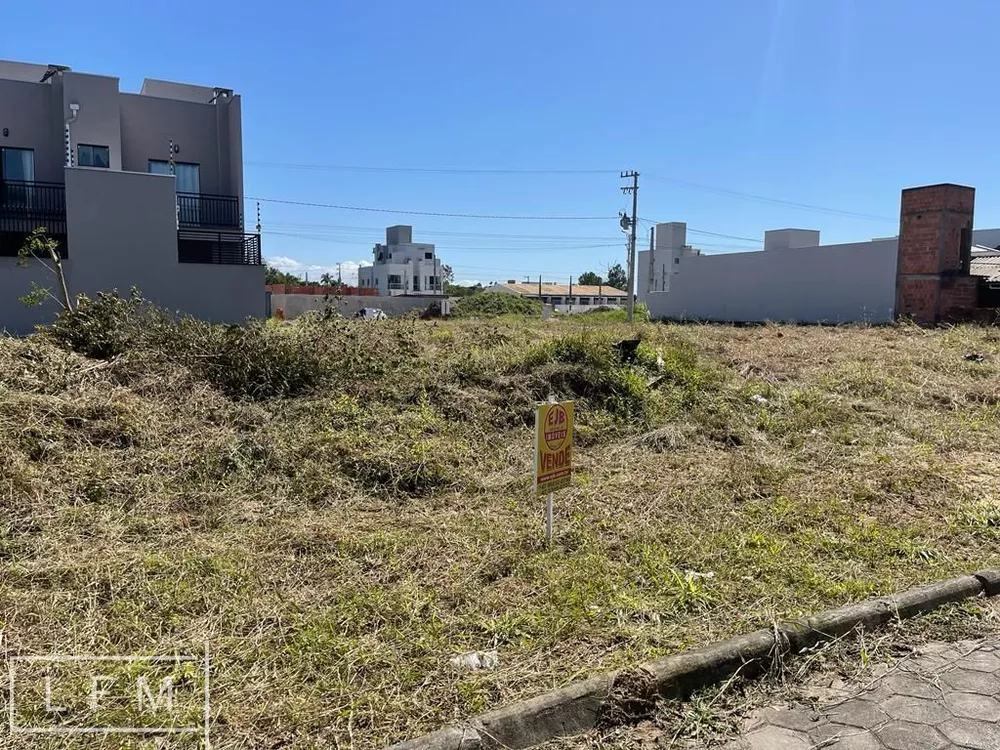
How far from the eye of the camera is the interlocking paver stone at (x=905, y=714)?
8.61 feet

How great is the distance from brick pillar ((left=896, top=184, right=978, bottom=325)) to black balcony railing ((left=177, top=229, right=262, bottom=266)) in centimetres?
1908

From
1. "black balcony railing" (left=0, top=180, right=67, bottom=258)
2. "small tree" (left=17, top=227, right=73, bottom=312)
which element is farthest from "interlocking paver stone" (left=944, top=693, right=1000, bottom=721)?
A: "black balcony railing" (left=0, top=180, right=67, bottom=258)

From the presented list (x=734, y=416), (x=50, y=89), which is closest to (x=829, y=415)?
(x=734, y=416)

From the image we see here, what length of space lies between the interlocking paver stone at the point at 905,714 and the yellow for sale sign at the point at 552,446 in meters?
1.78

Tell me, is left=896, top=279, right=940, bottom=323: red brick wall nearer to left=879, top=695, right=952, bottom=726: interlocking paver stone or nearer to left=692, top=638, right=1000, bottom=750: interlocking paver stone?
left=692, top=638, right=1000, bottom=750: interlocking paver stone

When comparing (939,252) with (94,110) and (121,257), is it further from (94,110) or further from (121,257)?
(94,110)

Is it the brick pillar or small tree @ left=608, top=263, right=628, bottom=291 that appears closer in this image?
the brick pillar

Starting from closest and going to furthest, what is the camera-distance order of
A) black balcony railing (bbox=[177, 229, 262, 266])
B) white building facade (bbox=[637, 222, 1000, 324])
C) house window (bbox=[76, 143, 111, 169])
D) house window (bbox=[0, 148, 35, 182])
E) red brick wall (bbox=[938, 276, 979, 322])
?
black balcony railing (bbox=[177, 229, 262, 266]) < house window (bbox=[0, 148, 35, 182]) < house window (bbox=[76, 143, 111, 169]) < red brick wall (bbox=[938, 276, 979, 322]) < white building facade (bbox=[637, 222, 1000, 324])

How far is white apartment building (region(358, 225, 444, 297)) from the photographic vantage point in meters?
81.9

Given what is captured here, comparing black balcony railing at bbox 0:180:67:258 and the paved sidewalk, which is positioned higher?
black balcony railing at bbox 0:180:67:258

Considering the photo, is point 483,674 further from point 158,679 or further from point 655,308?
point 655,308

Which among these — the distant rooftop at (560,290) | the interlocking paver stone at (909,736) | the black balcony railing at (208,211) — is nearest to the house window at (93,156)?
the black balcony railing at (208,211)

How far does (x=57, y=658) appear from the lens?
2.81 meters

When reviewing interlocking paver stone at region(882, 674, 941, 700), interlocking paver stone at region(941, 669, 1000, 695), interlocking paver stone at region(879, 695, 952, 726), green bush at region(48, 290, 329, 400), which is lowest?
interlocking paver stone at region(879, 695, 952, 726)
